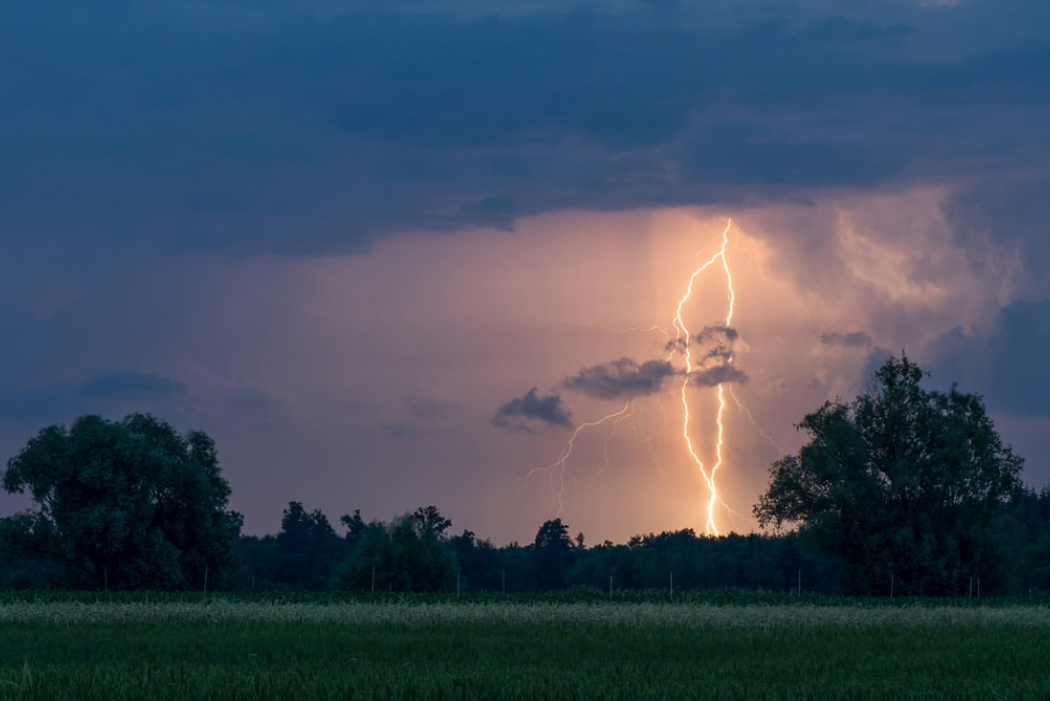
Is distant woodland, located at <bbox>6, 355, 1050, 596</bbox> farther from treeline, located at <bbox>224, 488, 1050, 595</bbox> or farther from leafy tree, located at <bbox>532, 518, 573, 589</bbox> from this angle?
leafy tree, located at <bbox>532, 518, 573, 589</bbox>

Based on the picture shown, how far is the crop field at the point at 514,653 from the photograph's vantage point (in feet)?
63.3

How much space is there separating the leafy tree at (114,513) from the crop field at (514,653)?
30347 millimetres

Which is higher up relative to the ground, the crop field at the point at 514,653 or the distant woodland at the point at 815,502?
the distant woodland at the point at 815,502

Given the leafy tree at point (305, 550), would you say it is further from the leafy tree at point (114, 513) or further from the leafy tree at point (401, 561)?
the leafy tree at point (114, 513)

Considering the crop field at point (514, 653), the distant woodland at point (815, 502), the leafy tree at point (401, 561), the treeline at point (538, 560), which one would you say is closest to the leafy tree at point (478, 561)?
the treeline at point (538, 560)

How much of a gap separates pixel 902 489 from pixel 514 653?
5137cm

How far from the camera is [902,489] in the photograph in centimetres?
7494

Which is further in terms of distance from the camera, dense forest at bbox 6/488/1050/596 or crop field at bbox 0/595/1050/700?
dense forest at bbox 6/488/1050/596

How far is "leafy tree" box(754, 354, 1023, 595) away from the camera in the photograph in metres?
73.6

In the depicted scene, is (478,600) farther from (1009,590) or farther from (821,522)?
(1009,590)

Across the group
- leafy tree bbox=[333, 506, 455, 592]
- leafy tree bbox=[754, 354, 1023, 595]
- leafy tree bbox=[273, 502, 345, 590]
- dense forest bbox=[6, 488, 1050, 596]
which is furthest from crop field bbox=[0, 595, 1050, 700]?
leafy tree bbox=[273, 502, 345, 590]

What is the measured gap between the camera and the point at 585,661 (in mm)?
26250

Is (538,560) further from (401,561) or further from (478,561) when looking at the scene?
(401,561)

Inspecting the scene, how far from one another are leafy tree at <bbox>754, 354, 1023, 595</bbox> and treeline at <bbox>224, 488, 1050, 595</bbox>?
74.5 feet
